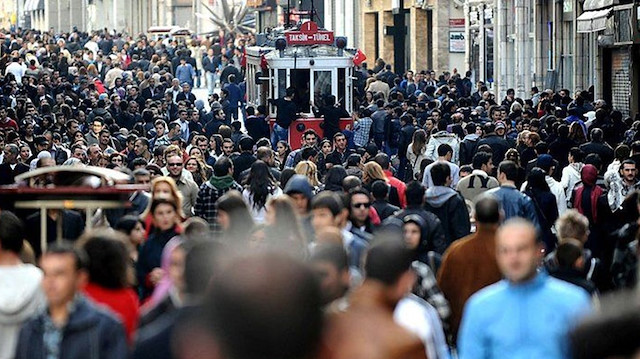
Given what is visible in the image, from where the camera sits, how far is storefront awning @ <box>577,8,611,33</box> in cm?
3112

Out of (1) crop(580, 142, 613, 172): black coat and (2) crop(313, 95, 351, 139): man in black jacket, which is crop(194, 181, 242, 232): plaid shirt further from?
(2) crop(313, 95, 351, 139): man in black jacket

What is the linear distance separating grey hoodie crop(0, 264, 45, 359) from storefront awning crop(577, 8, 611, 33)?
946 inches

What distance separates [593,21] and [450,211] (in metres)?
19.2

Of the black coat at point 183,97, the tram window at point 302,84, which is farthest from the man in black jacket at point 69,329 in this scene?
the black coat at point 183,97

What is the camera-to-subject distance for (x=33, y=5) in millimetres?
120312

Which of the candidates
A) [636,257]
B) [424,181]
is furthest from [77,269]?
[424,181]

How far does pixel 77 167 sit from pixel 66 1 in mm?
101581

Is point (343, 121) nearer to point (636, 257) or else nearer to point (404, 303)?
point (636, 257)

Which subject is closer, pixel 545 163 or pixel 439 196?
pixel 439 196

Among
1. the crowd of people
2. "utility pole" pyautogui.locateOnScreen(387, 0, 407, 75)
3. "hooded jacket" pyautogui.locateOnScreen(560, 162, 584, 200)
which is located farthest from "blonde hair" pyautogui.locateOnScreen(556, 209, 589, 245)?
"utility pole" pyautogui.locateOnScreen(387, 0, 407, 75)

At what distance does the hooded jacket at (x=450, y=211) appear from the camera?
42.8 ft

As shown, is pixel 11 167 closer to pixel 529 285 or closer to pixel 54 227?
pixel 54 227

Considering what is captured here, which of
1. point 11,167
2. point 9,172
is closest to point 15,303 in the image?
point 9,172

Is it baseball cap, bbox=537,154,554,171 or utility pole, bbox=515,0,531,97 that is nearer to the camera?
baseball cap, bbox=537,154,554,171
